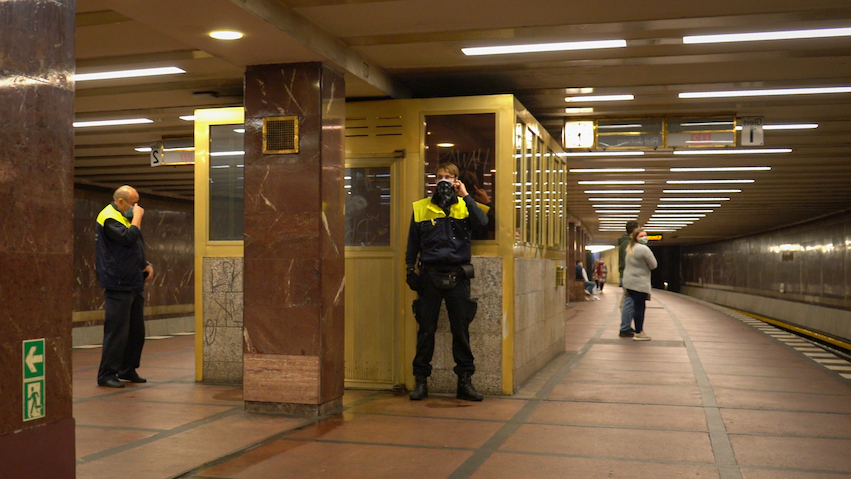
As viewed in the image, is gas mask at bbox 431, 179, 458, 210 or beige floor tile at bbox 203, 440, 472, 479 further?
gas mask at bbox 431, 179, 458, 210

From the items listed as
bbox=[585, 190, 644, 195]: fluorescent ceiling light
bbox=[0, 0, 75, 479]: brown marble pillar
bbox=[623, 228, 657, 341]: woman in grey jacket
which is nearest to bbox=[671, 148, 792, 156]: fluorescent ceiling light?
bbox=[623, 228, 657, 341]: woman in grey jacket

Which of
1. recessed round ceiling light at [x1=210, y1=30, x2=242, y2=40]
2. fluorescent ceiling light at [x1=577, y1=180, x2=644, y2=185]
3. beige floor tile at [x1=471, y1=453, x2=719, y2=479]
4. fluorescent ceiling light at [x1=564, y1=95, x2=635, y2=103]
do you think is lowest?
beige floor tile at [x1=471, y1=453, x2=719, y2=479]

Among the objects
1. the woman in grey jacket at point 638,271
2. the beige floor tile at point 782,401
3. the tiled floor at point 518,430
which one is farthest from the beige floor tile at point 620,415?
the woman in grey jacket at point 638,271

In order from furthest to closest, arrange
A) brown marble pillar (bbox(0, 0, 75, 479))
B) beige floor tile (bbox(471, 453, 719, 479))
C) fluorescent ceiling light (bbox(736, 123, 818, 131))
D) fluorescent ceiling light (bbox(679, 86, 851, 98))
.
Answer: fluorescent ceiling light (bbox(736, 123, 818, 131)) → fluorescent ceiling light (bbox(679, 86, 851, 98)) → beige floor tile (bbox(471, 453, 719, 479)) → brown marble pillar (bbox(0, 0, 75, 479))

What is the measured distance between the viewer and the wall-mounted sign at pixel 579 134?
11289mm

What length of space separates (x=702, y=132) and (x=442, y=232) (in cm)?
516

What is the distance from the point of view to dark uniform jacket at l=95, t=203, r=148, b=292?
8.62 m

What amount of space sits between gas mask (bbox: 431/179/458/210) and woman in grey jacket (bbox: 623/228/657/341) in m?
6.65

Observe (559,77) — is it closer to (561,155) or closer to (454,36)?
(454,36)

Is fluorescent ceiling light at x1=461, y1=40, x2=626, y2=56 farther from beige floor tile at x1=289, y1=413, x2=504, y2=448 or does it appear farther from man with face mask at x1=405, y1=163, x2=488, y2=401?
beige floor tile at x1=289, y1=413, x2=504, y2=448

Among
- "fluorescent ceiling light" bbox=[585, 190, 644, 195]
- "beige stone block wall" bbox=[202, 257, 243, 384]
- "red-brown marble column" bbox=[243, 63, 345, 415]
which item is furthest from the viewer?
"fluorescent ceiling light" bbox=[585, 190, 644, 195]

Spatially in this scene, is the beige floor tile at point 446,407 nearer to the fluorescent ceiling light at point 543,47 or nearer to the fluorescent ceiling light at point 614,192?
the fluorescent ceiling light at point 543,47

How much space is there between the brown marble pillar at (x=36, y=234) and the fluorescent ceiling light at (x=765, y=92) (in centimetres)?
772

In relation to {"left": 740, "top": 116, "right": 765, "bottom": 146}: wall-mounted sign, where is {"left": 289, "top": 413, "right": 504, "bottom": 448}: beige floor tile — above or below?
below
